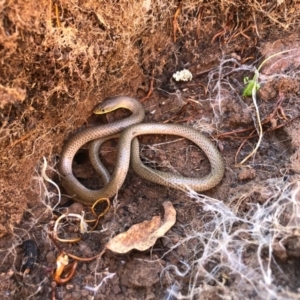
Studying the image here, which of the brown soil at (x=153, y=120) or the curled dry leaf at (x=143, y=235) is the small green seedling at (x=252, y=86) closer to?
the brown soil at (x=153, y=120)

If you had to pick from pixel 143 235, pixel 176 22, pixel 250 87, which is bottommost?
pixel 143 235

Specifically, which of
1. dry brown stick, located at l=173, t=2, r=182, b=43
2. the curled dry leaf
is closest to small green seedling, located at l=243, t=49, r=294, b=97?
dry brown stick, located at l=173, t=2, r=182, b=43

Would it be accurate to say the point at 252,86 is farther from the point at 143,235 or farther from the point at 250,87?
the point at 143,235

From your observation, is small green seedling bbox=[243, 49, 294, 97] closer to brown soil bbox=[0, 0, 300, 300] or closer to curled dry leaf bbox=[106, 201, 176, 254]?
brown soil bbox=[0, 0, 300, 300]

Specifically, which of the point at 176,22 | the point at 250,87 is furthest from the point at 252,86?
the point at 176,22

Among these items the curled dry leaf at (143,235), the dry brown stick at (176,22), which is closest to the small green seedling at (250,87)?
the dry brown stick at (176,22)

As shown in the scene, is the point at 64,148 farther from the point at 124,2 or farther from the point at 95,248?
the point at 124,2
